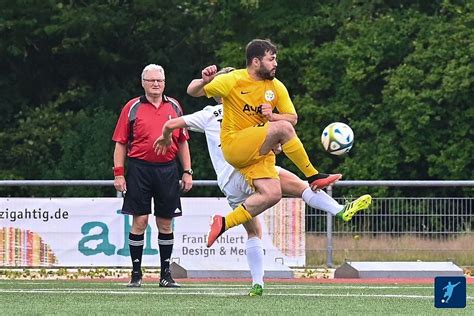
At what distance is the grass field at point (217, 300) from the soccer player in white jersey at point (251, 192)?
1.02ft

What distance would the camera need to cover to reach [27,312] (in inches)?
387

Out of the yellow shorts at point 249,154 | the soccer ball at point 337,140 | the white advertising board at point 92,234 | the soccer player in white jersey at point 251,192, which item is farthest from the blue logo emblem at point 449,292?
the white advertising board at point 92,234

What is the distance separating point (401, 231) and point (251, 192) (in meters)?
7.33

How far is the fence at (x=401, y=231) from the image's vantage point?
18.9 meters

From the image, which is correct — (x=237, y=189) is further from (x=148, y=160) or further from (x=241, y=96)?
(x=148, y=160)

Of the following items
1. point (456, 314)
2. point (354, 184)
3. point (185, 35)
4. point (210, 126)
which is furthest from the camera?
point (185, 35)

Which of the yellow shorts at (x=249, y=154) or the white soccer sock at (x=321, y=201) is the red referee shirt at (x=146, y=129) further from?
the white soccer sock at (x=321, y=201)

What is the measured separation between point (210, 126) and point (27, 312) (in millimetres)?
3456

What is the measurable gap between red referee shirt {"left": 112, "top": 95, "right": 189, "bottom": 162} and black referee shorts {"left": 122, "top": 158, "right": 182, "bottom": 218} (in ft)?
0.25

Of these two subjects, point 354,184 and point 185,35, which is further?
point 185,35

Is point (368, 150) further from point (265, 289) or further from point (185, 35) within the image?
point (265, 289)

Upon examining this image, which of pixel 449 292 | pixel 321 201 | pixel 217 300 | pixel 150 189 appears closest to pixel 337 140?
pixel 321 201

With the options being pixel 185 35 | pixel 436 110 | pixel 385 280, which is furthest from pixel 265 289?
pixel 185 35

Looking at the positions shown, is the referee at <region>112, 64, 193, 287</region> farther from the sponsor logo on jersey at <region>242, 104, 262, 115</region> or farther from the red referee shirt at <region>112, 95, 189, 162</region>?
the sponsor logo on jersey at <region>242, 104, 262, 115</region>
